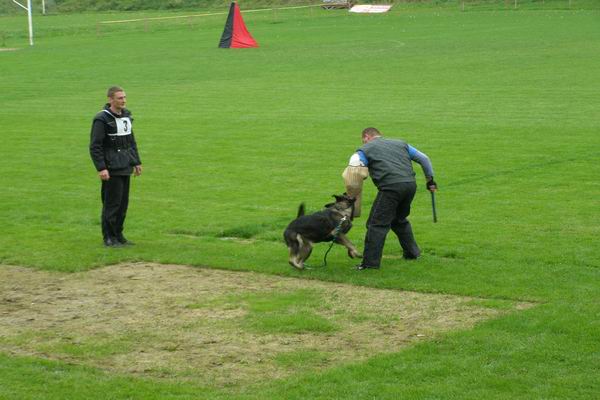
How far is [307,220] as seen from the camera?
14.2 metres

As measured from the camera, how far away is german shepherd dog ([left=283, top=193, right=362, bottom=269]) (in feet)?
46.4

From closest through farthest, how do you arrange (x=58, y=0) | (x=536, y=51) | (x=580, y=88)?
(x=580, y=88) < (x=536, y=51) < (x=58, y=0)

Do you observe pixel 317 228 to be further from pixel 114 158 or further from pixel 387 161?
pixel 114 158

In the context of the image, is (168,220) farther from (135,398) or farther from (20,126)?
(20,126)

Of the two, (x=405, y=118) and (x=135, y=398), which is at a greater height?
(x=135, y=398)

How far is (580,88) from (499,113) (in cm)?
597

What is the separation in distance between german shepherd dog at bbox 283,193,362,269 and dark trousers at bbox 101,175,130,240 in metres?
3.12

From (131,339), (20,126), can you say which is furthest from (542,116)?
(131,339)

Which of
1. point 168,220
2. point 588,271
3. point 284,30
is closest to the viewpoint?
point 588,271

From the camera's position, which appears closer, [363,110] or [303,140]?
[303,140]

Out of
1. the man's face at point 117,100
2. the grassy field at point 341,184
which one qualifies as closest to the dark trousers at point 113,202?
the grassy field at point 341,184

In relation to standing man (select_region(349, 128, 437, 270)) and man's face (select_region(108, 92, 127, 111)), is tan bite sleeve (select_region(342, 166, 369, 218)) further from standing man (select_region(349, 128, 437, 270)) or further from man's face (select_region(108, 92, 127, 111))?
man's face (select_region(108, 92, 127, 111))

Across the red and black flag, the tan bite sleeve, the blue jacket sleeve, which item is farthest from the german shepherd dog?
the red and black flag

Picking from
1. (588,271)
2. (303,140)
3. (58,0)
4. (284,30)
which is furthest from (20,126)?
(58,0)
